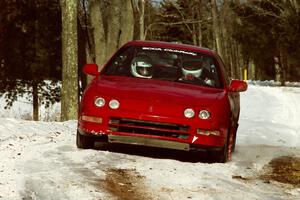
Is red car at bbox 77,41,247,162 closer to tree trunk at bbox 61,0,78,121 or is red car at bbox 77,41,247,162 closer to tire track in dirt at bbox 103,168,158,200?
tire track in dirt at bbox 103,168,158,200

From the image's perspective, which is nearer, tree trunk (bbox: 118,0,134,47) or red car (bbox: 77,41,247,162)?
red car (bbox: 77,41,247,162)

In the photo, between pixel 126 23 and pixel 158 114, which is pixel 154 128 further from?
pixel 126 23

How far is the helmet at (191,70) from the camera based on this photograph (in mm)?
9367

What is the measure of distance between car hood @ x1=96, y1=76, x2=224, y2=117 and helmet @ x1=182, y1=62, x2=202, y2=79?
41 centimetres

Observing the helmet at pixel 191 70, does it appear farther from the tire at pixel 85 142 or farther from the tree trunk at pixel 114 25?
the tree trunk at pixel 114 25

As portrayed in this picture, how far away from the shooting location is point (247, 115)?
65.6ft

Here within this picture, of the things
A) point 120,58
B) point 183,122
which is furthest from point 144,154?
point 120,58

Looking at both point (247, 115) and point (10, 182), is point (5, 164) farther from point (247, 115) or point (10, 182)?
point (247, 115)

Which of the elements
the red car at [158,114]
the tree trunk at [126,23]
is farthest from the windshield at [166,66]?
the tree trunk at [126,23]

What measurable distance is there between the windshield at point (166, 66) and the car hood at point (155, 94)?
1.22ft

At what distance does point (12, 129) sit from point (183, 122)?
4.61m

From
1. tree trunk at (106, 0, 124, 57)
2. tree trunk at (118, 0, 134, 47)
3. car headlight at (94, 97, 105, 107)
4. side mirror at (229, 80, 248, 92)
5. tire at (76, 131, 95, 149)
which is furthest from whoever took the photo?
tree trunk at (118, 0, 134, 47)

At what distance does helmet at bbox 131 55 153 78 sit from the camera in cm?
938

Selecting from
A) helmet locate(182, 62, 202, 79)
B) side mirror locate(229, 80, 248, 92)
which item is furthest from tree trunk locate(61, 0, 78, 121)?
side mirror locate(229, 80, 248, 92)
